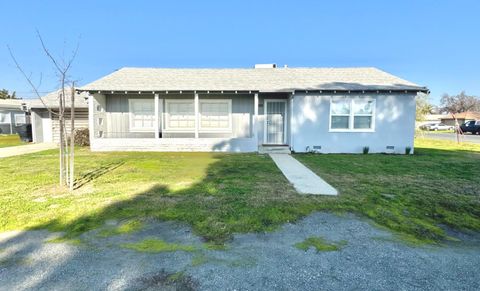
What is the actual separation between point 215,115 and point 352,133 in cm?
672

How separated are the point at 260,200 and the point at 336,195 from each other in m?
1.69

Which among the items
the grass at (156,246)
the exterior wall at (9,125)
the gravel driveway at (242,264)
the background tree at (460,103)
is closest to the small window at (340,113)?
the gravel driveway at (242,264)

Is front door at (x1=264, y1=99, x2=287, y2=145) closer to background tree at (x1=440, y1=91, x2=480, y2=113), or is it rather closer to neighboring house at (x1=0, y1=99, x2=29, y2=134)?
neighboring house at (x1=0, y1=99, x2=29, y2=134)

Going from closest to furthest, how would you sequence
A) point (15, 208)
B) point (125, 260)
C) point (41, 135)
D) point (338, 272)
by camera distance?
point (338, 272)
point (125, 260)
point (15, 208)
point (41, 135)

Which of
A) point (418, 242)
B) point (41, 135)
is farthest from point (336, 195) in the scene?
point (41, 135)

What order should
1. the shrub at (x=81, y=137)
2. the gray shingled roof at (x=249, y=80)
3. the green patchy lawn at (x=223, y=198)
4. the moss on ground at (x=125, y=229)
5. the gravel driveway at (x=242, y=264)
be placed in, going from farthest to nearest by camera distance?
the shrub at (x=81, y=137), the gray shingled roof at (x=249, y=80), the green patchy lawn at (x=223, y=198), the moss on ground at (x=125, y=229), the gravel driveway at (x=242, y=264)

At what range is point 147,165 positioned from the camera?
912 centimetres

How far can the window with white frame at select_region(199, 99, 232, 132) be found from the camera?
14102 mm

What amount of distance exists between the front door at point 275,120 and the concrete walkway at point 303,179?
13.0ft

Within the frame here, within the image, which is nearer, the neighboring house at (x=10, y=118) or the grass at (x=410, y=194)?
the grass at (x=410, y=194)

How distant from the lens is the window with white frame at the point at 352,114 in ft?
41.1

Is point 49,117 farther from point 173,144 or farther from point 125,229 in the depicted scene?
point 125,229

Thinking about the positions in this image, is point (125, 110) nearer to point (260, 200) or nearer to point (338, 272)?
point (260, 200)

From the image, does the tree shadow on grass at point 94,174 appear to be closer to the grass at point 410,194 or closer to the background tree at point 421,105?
the grass at point 410,194
